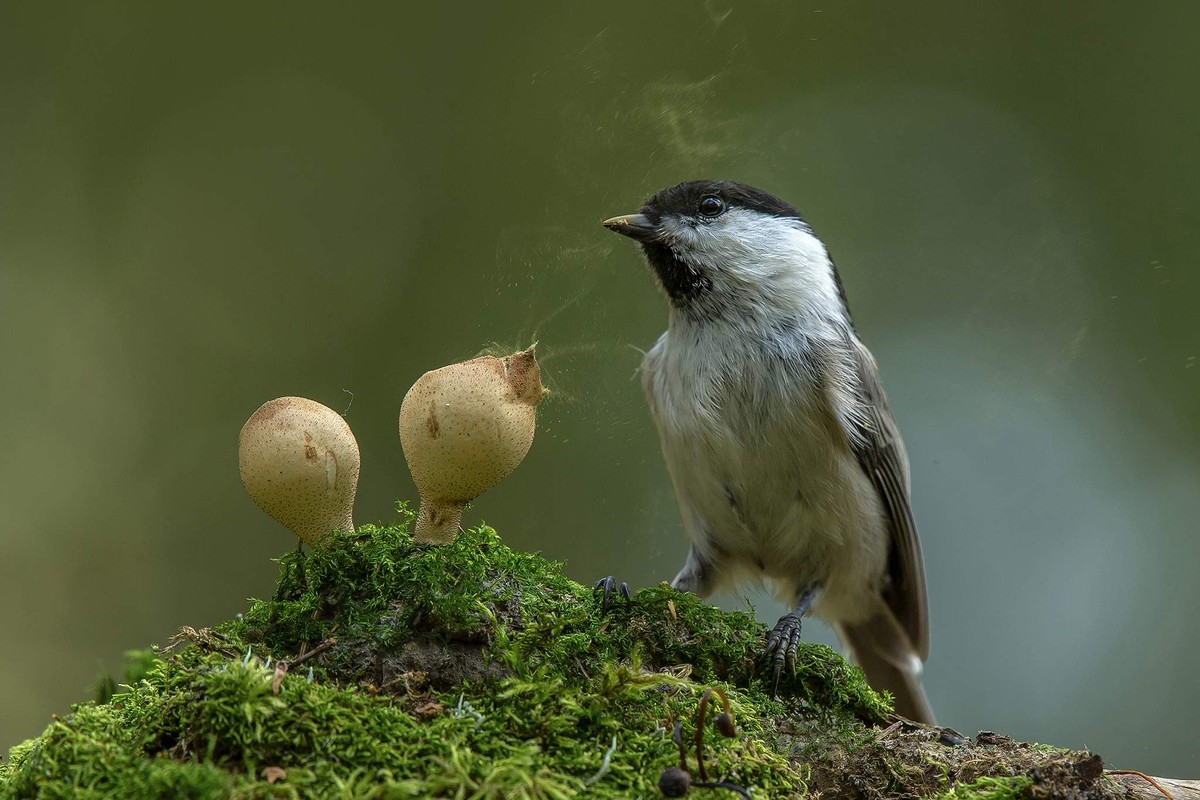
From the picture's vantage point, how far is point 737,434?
2922 millimetres

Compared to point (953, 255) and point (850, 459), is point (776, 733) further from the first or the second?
point (953, 255)

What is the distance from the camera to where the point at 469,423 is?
1815mm

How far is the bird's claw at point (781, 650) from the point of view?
2.16 m

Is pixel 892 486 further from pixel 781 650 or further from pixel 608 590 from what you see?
pixel 608 590

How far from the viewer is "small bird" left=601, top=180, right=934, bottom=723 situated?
9.61 ft

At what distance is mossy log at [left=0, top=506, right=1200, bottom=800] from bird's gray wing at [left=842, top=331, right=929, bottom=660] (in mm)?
1057

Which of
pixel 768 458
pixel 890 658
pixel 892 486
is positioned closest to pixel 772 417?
pixel 768 458

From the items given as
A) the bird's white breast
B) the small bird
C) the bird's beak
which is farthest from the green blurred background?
the bird's beak

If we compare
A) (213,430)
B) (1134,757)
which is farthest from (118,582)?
(1134,757)

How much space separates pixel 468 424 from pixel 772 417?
136 cm

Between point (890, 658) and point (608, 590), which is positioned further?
point (890, 658)

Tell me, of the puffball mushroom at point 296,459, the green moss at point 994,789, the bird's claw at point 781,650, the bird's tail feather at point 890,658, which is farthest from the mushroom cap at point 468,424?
the bird's tail feather at point 890,658

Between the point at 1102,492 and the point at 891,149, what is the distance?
2894 millimetres

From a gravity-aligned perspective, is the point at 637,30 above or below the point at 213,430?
above
